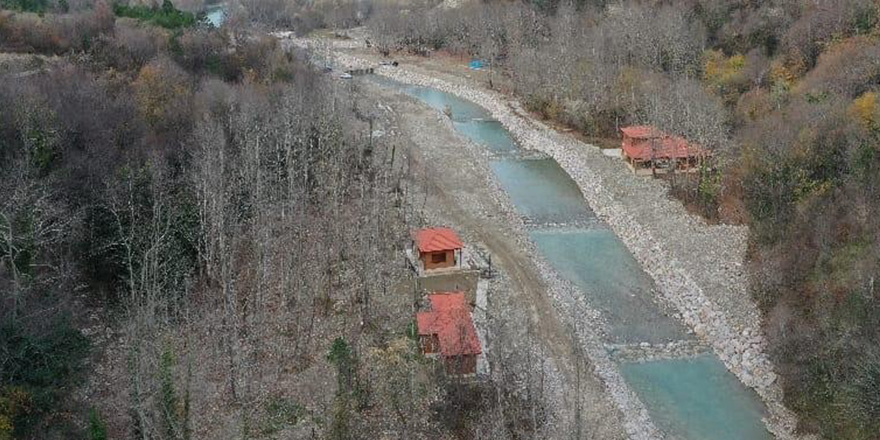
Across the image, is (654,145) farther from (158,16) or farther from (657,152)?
(158,16)

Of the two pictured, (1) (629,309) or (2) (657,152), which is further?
(2) (657,152)

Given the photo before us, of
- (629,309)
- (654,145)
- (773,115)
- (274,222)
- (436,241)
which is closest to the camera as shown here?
(629,309)

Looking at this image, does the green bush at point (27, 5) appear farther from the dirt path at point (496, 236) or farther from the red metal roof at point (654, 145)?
the red metal roof at point (654, 145)

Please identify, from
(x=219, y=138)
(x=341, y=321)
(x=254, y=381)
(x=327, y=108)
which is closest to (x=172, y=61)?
(x=327, y=108)

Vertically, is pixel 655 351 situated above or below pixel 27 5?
below

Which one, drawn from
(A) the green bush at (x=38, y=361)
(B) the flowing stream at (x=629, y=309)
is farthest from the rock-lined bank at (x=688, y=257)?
(A) the green bush at (x=38, y=361)

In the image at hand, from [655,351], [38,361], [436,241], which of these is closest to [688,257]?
[655,351]
